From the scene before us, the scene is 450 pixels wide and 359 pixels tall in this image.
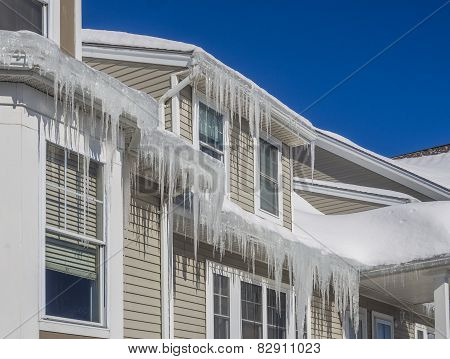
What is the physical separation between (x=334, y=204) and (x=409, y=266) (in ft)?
14.0

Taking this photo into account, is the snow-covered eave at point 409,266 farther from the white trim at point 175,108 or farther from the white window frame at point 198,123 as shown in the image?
the white trim at point 175,108

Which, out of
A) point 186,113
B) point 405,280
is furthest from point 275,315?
point 186,113

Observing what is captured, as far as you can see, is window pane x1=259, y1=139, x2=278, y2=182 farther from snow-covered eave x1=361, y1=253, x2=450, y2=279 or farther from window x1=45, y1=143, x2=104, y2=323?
window x1=45, y1=143, x2=104, y2=323

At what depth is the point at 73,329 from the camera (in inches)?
319

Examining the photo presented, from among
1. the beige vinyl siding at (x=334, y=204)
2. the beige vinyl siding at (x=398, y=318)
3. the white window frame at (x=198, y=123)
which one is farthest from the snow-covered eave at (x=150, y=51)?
the beige vinyl siding at (x=398, y=318)

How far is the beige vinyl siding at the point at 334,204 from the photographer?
1883 cm

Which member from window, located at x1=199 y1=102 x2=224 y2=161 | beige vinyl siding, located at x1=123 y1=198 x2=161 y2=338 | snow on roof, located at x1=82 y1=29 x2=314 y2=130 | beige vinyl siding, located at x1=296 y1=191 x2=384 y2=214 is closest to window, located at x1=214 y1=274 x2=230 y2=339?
beige vinyl siding, located at x1=123 y1=198 x2=161 y2=338

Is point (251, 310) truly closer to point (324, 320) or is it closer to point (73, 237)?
point (324, 320)

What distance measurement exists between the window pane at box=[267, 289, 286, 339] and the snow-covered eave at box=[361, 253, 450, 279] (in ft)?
5.90

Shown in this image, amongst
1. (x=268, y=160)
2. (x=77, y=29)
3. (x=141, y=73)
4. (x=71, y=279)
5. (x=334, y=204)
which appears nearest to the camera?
(x=71, y=279)

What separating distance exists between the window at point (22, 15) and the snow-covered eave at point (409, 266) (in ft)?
26.6

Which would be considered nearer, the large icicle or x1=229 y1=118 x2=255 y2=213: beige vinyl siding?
the large icicle

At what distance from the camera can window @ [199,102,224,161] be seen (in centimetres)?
1298
